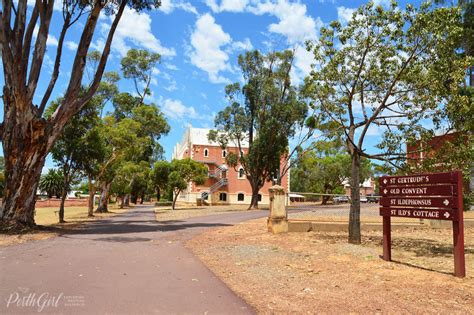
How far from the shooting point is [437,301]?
5.85 meters

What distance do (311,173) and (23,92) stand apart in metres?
49.3

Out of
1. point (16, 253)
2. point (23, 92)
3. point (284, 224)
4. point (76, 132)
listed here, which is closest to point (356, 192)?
point (284, 224)

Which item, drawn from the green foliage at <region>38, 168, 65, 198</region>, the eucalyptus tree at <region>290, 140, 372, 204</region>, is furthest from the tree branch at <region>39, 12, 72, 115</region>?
the green foliage at <region>38, 168, 65, 198</region>

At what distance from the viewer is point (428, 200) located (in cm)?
816

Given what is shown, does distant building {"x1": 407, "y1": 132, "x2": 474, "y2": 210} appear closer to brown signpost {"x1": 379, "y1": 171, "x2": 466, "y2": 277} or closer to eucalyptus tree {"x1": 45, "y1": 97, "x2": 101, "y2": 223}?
brown signpost {"x1": 379, "y1": 171, "x2": 466, "y2": 277}

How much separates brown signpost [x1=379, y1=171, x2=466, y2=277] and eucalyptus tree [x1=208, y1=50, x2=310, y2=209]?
28784mm

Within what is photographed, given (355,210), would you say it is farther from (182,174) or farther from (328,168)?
(328,168)

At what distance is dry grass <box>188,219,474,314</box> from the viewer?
18.7 feet

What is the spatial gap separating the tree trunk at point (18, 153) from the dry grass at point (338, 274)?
6.85 meters

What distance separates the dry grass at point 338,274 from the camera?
570 cm

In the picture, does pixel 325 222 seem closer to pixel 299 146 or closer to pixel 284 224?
pixel 284 224

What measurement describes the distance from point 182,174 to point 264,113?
11.1m

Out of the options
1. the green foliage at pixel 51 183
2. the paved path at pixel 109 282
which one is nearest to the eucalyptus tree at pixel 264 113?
the paved path at pixel 109 282

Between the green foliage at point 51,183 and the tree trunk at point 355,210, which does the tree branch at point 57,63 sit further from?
the green foliage at point 51,183
